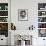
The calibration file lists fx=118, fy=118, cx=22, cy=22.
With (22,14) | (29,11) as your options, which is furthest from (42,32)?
(22,14)

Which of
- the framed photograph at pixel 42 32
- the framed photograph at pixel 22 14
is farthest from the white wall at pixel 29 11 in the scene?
the framed photograph at pixel 42 32

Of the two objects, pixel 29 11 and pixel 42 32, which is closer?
pixel 29 11

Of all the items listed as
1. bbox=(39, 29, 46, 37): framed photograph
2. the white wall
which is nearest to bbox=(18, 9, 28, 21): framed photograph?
the white wall

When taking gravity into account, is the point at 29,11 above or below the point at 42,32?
above

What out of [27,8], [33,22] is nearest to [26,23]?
[33,22]

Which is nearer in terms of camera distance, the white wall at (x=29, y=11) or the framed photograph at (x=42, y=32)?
the white wall at (x=29, y=11)

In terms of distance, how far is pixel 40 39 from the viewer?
6125 millimetres

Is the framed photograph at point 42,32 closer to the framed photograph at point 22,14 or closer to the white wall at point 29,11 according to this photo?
the white wall at point 29,11

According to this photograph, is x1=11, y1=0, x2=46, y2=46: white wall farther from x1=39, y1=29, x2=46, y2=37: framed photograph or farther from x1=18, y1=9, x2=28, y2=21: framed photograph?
x1=39, y1=29, x2=46, y2=37: framed photograph

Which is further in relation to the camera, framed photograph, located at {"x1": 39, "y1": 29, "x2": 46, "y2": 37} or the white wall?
framed photograph, located at {"x1": 39, "y1": 29, "x2": 46, "y2": 37}

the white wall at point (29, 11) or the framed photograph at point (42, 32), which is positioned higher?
the white wall at point (29, 11)

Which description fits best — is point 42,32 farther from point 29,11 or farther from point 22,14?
point 22,14

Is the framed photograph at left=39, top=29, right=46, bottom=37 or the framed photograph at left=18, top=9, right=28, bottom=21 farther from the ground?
the framed photograph at left=18, top=9, right=28, bottom=21

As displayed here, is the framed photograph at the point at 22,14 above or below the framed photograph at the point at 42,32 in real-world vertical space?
above
